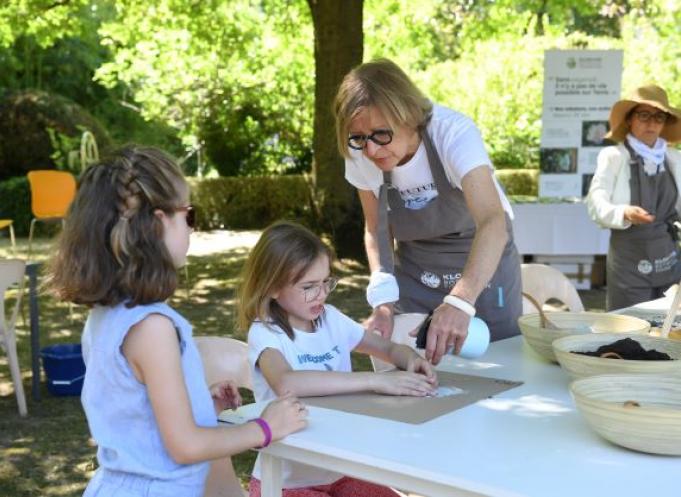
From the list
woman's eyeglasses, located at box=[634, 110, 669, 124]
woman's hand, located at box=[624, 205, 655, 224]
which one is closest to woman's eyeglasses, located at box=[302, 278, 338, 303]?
woman's hand, located at box=[624, 205, 655, 224]

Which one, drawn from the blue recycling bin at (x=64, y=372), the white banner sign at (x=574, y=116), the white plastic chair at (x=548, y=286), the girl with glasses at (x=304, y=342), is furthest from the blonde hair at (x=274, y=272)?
the white banner sign at (x=574, y=116)

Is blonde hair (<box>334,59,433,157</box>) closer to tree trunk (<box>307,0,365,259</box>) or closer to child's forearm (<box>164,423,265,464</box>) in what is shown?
child's forearm (<box>164,423,265,464</box>)

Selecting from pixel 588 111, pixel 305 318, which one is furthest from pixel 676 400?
pixel 588 111

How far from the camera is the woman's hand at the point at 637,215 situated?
3.85 meters

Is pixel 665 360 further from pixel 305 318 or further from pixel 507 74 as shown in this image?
pixel 507 74

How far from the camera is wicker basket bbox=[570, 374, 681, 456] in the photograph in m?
1.47

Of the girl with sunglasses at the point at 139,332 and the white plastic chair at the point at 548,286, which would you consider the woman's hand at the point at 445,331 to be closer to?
the girl with sunglasses at the point at 139,332

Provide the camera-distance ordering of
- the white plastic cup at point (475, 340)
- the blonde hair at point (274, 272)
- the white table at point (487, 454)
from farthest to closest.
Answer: the blonde hair at point (274, 272)
the white plastic cup at point (475, 340)
the white table at point (487, 454)

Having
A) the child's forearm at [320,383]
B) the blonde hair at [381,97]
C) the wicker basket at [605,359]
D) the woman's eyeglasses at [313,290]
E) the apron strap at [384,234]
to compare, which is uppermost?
the blonde hair at [381,97]

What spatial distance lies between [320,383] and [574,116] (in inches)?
291

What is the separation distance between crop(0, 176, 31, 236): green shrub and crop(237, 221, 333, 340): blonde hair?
13399 mm

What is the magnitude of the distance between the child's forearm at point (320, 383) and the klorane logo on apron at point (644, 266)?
247cm

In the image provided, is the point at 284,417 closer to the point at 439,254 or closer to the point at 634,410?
the point at 634,410

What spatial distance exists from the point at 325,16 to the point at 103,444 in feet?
24.5
